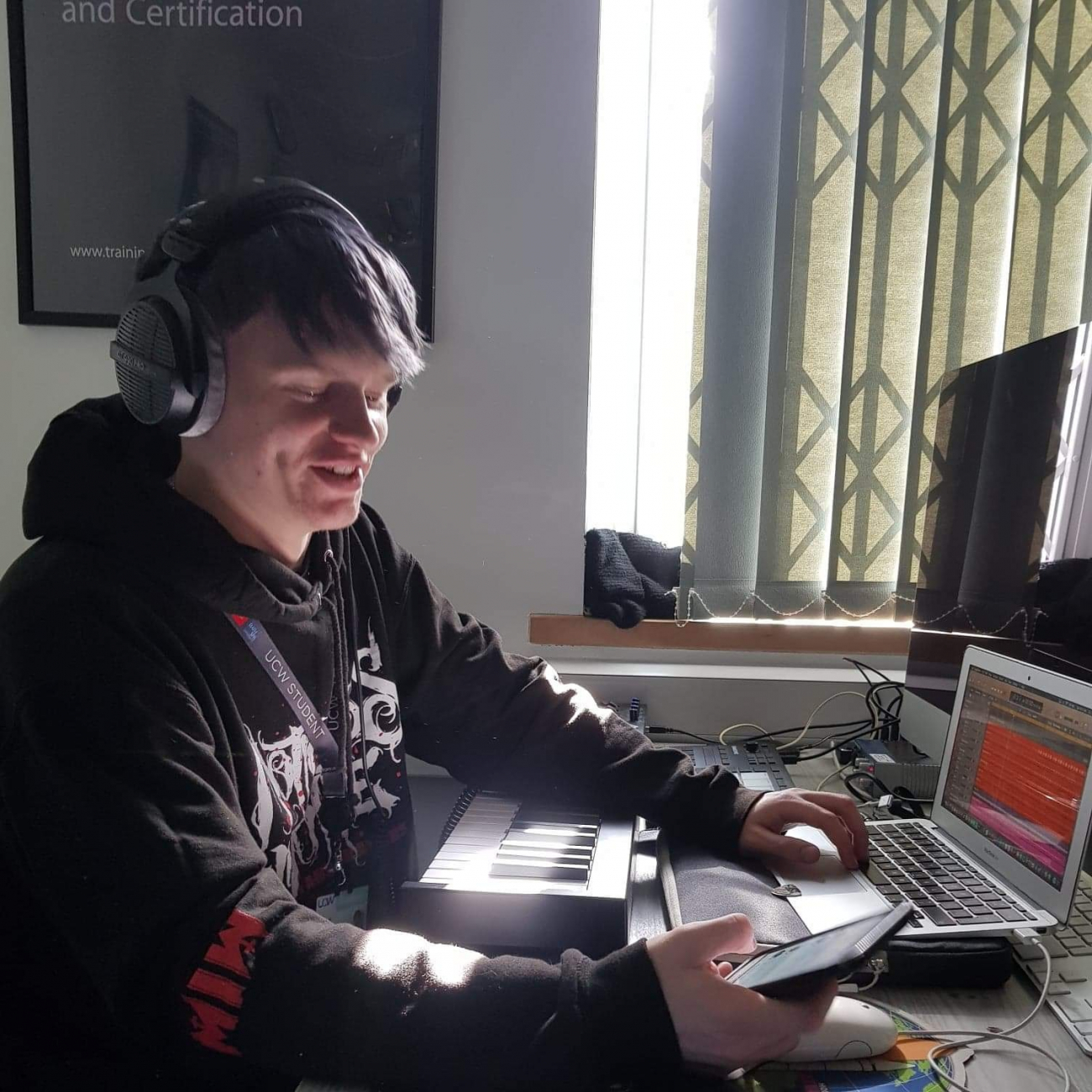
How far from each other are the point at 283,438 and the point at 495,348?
75 centimetres

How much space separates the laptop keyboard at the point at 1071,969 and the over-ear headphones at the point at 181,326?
35.4 inches

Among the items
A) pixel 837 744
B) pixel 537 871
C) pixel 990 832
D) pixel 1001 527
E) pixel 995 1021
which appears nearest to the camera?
pixel 995 1021

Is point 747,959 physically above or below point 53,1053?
above

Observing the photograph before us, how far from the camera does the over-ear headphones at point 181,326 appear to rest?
27.6 inches

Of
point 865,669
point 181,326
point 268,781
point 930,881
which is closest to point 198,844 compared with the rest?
point 268,781

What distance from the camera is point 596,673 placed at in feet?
4.73

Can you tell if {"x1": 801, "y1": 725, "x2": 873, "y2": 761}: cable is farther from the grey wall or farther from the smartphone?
the smartphone

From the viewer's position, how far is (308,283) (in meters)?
0.75

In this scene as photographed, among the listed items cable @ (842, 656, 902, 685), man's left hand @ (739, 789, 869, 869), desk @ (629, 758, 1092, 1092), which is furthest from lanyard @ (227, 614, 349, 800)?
cable @ (842, 656, 902, 685)

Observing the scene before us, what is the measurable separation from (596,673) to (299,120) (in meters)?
1.11

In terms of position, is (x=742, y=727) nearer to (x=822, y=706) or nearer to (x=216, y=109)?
(x=822, y=706)

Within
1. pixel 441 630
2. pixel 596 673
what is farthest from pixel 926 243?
pixel 441 630

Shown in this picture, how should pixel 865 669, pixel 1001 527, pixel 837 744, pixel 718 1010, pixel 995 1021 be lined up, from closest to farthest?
pixel 718 1010 → pixel 995 1021 → pixel 1001 527 → pixel 837 744 → pixel 865 669

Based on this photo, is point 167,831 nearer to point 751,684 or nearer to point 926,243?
point 751,684
